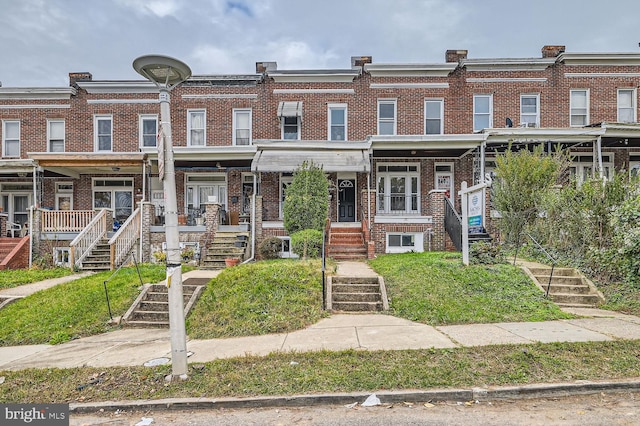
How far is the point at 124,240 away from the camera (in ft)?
46.9

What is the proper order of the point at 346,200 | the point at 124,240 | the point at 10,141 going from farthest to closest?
the point at 10,141 → the point at 346,200 → the point at 124,240

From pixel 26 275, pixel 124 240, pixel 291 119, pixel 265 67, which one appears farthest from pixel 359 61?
pixel 26 275

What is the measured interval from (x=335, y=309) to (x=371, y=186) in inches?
386

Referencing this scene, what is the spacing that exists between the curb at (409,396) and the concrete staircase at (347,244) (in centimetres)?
947

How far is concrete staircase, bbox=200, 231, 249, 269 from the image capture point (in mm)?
13656

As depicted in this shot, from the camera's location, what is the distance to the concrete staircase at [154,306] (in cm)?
803

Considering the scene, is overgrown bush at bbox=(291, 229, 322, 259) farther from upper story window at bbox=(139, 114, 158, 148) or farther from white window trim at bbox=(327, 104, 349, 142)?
upper story window at bbox=(139, 114, 158, 148)

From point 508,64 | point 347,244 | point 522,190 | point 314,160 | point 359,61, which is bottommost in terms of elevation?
point 347,244

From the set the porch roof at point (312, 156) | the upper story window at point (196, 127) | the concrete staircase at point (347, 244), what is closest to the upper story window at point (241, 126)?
the upper story window at point (196, 127)

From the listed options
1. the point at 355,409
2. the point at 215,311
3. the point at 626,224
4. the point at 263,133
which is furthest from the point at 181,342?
the point at 263,133

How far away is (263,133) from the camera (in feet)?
60.8

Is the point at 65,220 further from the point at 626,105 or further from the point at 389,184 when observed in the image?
the point at 626,105

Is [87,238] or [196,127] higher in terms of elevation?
[196,127]

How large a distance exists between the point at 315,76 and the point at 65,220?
12.5m
